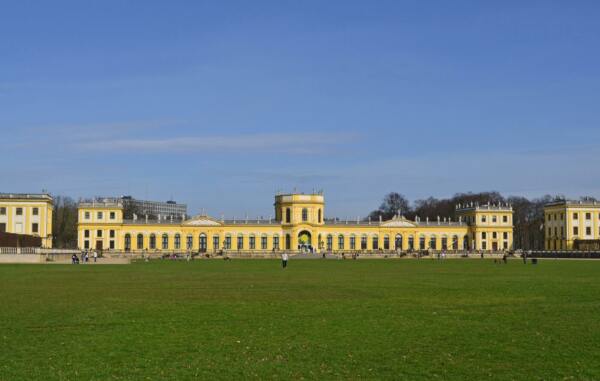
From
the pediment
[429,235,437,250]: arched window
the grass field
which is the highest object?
the pediment

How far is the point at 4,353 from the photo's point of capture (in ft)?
48.3

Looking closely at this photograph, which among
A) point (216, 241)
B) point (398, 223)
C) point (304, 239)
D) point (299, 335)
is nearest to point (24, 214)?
point (216, 241)

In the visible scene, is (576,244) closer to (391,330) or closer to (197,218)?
(197,218)

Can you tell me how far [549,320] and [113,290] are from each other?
15.8 metres

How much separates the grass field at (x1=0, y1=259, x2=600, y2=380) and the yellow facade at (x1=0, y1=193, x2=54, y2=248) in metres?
87.0

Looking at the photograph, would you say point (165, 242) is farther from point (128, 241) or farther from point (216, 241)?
point (216, 241)

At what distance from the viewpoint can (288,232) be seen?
395 ft

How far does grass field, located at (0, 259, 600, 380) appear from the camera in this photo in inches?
525

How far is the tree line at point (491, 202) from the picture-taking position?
14712cm

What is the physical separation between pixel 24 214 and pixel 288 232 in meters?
34.8

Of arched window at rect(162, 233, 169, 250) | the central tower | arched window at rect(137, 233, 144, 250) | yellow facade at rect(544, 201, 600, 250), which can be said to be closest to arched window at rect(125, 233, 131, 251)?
arched window at rect(137, 233, 144, 250)

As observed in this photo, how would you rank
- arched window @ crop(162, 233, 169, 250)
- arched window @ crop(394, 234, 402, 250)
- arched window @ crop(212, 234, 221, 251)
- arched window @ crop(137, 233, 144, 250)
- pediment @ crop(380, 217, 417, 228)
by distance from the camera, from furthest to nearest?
arched window @ crop(394, 234, 402, 250) → pediment @ crop(380, 217, 417, 228) → arched window @ crop(212, 234, 221, 251) → arched window @ crop(162, 233, 169, 250) → arched window @ crop(137, 233, 144, 250)

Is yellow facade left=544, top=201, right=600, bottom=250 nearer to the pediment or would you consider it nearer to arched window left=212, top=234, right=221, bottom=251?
the pediment

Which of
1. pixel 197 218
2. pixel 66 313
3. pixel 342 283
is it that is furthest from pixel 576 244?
pixel 66 313
